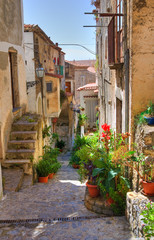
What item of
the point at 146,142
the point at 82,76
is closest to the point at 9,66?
the point at 146,142

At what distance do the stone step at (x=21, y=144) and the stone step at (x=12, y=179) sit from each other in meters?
0.83

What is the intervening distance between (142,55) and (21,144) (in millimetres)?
4614

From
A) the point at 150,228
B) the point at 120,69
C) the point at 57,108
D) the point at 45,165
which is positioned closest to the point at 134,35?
the point at 120,69

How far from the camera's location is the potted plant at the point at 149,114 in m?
4.72

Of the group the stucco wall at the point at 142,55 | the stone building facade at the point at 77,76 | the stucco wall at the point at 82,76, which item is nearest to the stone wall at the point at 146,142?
the stucco wall at the point at 142,55

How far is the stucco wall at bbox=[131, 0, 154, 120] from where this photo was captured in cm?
493

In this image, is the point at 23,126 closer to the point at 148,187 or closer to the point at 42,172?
the point at 42,172

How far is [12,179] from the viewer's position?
6496mm

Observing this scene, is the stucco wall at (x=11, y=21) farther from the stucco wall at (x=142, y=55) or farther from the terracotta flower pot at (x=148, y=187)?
the terracotta flower pot at (x=148, y=187)

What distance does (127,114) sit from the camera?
18.0 feet

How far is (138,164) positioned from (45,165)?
13.6 feet

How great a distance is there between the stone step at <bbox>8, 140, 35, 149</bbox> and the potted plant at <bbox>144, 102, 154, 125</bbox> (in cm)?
403

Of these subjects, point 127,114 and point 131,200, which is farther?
point 127,114

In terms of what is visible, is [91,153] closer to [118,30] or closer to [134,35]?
[134,35]
